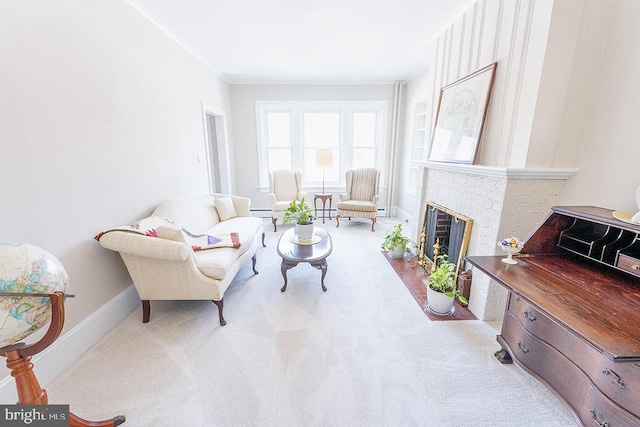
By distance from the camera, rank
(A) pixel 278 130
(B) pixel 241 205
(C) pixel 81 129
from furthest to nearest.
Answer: (A) pixel 278 130 → (B) pixel 241 205 → (C) pixel 81 129

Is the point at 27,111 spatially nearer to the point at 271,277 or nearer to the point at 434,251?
the point at 271,277

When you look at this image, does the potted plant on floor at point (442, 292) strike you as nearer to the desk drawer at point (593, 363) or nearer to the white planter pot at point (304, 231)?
the desk drawer at point (593, 363)

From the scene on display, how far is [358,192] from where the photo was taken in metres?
5.17

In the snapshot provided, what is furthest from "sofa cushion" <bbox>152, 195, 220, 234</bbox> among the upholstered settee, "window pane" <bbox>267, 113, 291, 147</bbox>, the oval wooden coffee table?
"window pane" <bbox>267, 113, 291, 147</bbox>

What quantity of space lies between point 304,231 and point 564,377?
7.26 ft

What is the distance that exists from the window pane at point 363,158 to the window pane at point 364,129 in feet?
0.40

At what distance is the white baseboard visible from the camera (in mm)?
1510

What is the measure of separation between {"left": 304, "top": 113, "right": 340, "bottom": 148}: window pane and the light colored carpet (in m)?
3.70

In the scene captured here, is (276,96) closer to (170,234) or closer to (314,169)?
(314,169)

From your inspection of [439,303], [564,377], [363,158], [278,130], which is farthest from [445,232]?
[278,130]

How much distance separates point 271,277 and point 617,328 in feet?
8.60

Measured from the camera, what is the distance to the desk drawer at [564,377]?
1.16 m

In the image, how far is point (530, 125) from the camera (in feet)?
6.15

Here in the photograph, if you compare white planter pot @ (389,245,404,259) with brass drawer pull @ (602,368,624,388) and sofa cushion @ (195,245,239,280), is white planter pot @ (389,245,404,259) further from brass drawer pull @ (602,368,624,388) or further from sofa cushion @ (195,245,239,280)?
brass drawer pull @ (602,368,624,388)
